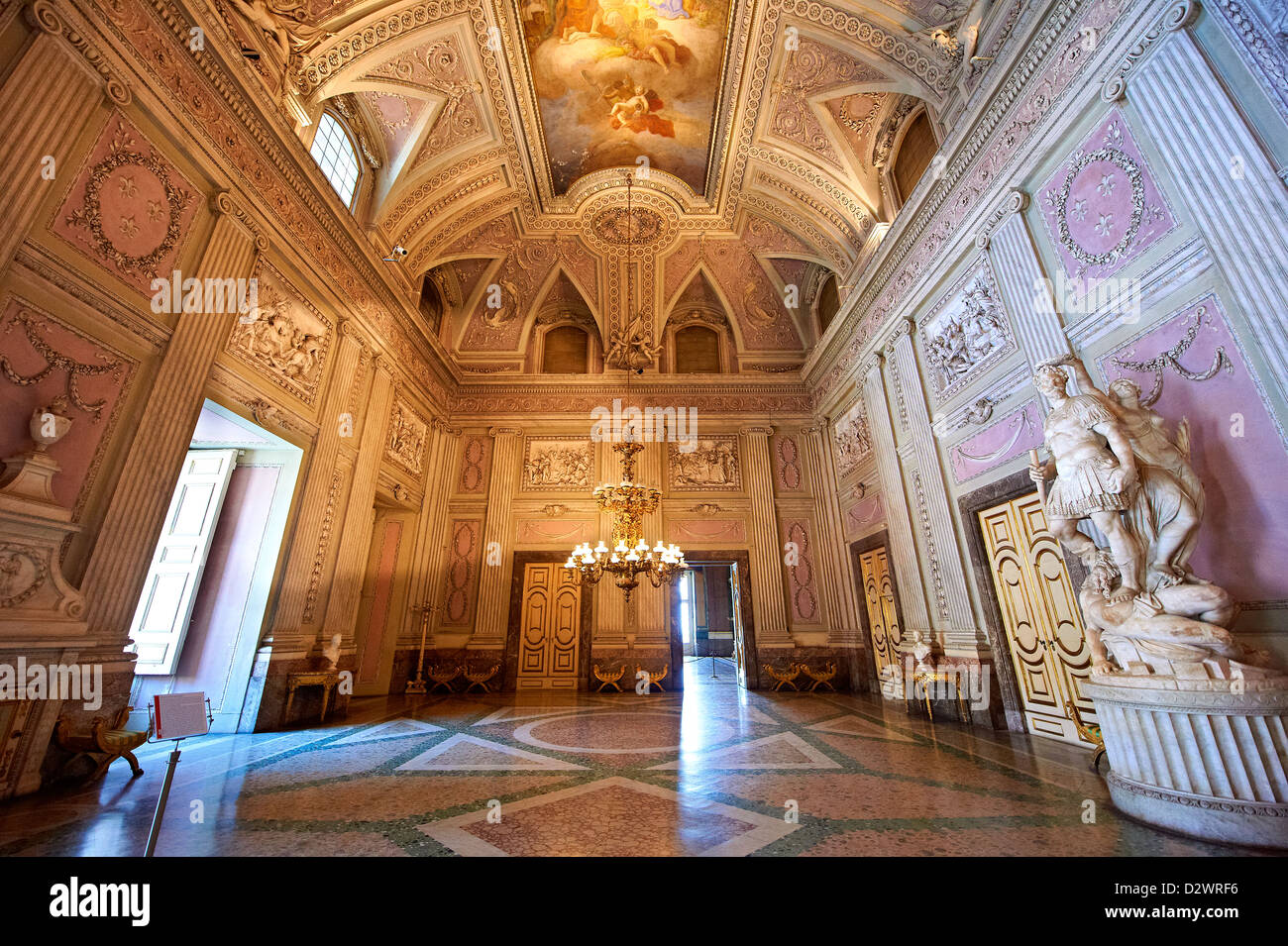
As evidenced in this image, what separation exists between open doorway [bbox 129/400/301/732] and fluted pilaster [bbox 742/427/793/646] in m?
7.33

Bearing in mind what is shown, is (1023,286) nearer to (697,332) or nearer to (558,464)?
(697,332)

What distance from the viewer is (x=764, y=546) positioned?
9297 mm

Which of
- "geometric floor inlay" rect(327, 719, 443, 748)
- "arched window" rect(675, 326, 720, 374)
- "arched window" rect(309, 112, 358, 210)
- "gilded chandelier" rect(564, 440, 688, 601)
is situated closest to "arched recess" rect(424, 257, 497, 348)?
"arched window" rect(309, 112, 358, 210)

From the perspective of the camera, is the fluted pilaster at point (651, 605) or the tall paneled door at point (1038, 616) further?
the fluted pilaster at point (651, 605)

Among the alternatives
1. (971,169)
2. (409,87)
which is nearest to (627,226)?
(409,87)

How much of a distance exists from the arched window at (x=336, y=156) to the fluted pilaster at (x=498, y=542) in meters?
4.69

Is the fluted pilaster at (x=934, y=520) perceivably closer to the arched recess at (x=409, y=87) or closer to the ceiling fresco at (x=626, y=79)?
the ceiling fresco at (x=626, y=79)

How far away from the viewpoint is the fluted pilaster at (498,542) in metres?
8.86

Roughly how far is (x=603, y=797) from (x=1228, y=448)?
170 inches

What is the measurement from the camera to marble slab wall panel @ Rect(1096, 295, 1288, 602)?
2.74 m

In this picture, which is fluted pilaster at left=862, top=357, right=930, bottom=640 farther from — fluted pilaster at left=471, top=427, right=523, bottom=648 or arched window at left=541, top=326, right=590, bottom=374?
fluted pilaster at left=471, top=427, right=523, bottom=648

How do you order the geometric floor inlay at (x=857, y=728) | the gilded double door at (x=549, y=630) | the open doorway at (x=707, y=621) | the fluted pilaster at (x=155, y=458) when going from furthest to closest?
the open doorway at (x=707, y=621) < the gilded double door at (x=549, y=630) < the geometric floor inlay at (x=857, y=728) < the fluted pilaster at (x=155, y=458)
